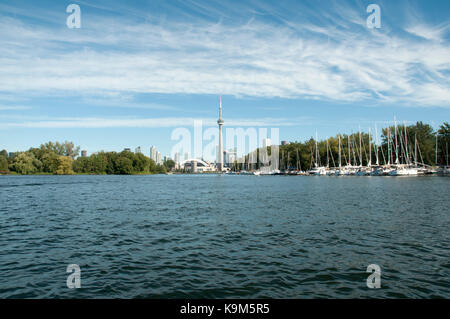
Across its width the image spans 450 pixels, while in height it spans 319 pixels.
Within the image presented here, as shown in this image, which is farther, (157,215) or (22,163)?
(22,163)

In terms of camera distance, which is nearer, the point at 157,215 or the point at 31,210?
the point at 157,215

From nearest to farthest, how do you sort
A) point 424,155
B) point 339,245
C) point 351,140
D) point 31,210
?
point 339,245, point 31,210, point 424,155, point 351,140

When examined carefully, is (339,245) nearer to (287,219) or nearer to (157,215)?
(287,219)

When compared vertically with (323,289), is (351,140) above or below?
above

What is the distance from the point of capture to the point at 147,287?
12641mm

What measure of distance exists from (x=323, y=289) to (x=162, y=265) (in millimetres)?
7528

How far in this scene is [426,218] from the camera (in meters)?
28.2

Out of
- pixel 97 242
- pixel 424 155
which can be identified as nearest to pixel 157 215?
pixel 97 242
